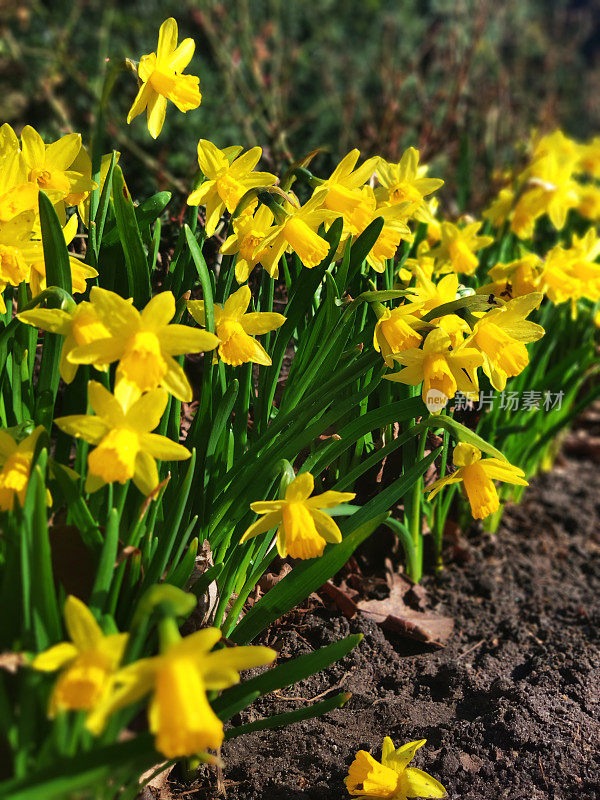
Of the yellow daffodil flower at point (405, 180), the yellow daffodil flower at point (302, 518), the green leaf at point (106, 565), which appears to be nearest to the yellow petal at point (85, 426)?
the green leaf at point (106, 565)

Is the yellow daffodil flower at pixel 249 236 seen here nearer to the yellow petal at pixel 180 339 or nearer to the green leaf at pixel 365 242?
the green leaf at pixel 365 242

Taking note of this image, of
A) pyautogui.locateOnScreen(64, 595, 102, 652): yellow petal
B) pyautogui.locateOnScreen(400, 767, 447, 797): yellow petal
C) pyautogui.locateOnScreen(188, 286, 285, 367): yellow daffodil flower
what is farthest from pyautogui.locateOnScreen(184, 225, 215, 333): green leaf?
pyautogui.locateOnScreen(400, 767, 447, 797): yellow petal

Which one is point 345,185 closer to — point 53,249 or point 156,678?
point 53,249

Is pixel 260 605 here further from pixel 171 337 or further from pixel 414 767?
pixel 171 337

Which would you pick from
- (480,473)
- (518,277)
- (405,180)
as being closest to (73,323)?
(480,473)

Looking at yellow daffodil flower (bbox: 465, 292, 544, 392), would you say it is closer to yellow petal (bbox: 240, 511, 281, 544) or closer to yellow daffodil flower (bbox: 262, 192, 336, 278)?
yellow daffodil flower (bbox: 262, 192, 336, 278)

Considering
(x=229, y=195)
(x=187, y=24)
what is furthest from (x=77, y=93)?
(x=229, y=195)
